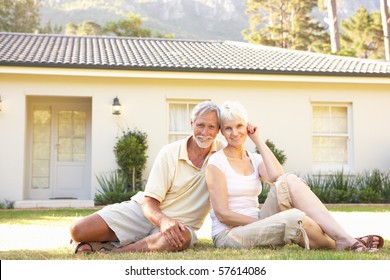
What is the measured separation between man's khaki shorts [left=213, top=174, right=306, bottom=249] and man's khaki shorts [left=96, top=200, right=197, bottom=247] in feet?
1.18

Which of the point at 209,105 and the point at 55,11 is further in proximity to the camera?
the point at 55,11

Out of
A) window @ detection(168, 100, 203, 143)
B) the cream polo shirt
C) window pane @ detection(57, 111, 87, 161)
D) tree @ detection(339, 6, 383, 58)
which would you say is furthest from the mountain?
the cream polo shirt

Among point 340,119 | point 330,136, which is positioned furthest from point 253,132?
point 340,119

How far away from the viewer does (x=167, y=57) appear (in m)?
13.5

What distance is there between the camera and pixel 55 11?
77250 millimetres

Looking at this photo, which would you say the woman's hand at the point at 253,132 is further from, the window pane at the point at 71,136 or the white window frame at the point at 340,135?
the window pane at the point at 71,136

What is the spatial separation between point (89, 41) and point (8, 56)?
13.8 feet

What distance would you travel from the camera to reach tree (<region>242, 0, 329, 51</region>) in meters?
35.8

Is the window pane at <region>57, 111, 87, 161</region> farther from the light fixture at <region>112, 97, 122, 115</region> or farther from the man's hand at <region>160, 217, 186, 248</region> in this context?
the man's hand at <region>160, 217, 186, 248</region>

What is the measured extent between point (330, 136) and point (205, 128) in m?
9.01

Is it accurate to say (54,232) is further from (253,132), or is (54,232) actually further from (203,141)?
(253,132)
